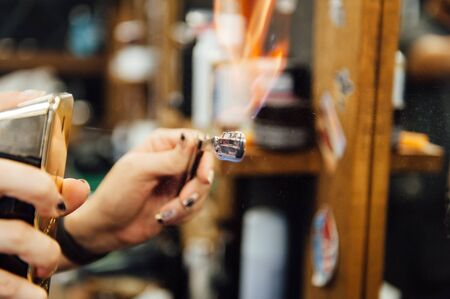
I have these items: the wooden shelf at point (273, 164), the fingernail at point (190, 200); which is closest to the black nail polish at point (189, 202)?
the fingernail at point (190, 200)

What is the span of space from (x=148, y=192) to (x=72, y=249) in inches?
7.6

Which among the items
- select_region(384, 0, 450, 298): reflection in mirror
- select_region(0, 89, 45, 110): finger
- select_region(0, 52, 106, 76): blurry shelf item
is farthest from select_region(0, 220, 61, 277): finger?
select_region(0, 52, 106, 76): blurry shelf item

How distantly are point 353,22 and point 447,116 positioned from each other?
0.84 ft

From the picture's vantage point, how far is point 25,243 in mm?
516

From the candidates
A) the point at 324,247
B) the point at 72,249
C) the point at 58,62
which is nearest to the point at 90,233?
the point at 72,249

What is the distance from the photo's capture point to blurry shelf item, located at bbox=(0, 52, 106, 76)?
3.58 metres

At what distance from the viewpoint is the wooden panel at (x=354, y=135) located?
2.58 feet

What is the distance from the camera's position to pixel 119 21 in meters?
3.78

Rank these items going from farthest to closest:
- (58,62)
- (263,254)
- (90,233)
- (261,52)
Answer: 1. (58,62)
2. (263,254)
3. (261,52)
4. (90,233)

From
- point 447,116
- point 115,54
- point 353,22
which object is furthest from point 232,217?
point 115,54

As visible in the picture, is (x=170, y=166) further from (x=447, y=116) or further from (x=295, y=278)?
(x=295, y=278)

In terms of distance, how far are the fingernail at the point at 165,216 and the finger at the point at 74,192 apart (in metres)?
0.15

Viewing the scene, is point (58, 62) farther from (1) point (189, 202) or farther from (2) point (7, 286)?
(2) point (7, 286)

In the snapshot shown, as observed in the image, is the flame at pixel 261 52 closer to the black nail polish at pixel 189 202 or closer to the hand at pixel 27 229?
the black nail polish at pixel 189 202
